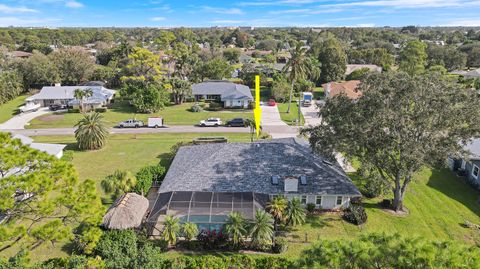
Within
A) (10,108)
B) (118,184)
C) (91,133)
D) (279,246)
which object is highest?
(10,108)

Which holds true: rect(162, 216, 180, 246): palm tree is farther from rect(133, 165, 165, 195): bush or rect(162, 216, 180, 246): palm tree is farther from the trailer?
the trailer

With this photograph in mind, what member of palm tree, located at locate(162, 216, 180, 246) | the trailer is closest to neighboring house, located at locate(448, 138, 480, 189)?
palm tree, located at locate(162, 216, 180, 246)

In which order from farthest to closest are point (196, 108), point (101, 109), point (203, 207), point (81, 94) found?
point (196, 108), point (101, 109), point (81, 94), point (203, 207)

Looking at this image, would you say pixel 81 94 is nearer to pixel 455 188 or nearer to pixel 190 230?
pixel 190 230

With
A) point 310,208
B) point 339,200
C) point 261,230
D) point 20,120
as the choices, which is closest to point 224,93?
point 20,120

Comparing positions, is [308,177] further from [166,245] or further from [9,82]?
[9,82]

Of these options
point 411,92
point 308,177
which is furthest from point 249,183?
point 411,92
